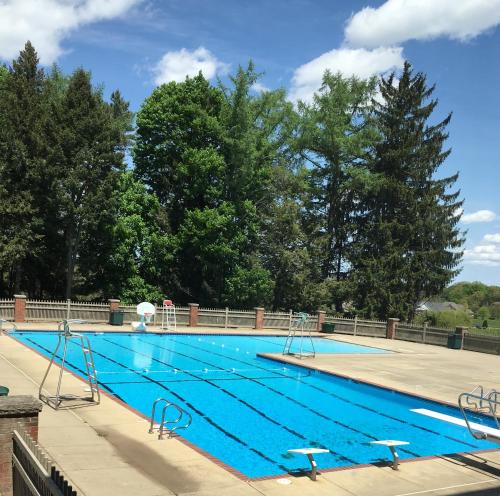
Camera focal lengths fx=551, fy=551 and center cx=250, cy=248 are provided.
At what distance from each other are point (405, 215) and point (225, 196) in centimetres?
1747

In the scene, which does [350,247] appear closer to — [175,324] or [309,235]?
[309,235]

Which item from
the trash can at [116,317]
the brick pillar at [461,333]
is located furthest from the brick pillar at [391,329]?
the trash can at [116,317]

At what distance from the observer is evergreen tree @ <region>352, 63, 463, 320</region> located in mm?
48688

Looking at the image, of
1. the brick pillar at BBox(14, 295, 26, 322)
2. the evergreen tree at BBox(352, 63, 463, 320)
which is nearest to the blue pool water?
the brick pillar at BBox(14, 295, 26, 322)

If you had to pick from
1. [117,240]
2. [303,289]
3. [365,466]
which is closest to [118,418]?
[365,466]

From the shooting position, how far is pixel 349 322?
3756cm

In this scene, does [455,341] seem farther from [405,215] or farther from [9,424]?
[9,424]

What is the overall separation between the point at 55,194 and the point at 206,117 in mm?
13046

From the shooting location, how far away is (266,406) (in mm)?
15109

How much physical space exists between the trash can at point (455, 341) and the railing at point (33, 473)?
2924 centimetres

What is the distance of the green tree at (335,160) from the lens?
5034 cm

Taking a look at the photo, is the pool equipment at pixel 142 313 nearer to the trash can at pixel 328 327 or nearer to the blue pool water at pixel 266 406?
the blue pool water at pixel 266 406

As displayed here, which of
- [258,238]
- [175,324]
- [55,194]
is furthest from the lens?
[258,238]

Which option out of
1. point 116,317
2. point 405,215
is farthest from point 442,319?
point 116,317
